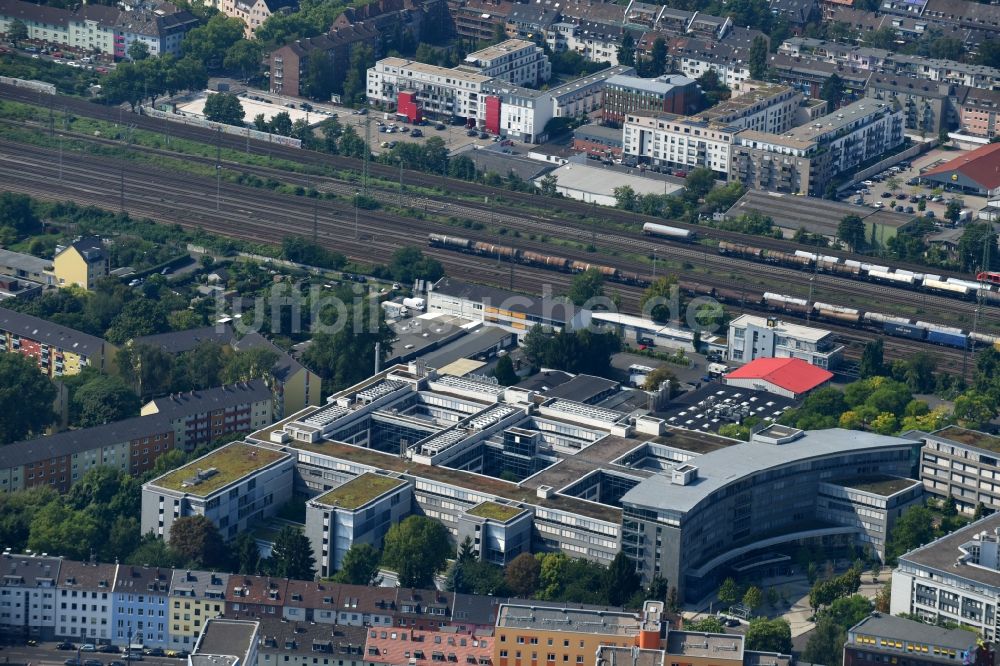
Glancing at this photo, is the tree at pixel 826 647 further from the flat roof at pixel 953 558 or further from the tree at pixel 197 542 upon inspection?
the tree at pixel 197 542

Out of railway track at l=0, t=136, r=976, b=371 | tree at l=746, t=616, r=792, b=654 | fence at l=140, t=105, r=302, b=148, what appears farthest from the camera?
fence at l=140, t=105, r=302, b=148

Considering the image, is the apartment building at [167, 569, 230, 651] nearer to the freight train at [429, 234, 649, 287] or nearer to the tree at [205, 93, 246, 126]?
the freight train at [429, 234, 649, 287]

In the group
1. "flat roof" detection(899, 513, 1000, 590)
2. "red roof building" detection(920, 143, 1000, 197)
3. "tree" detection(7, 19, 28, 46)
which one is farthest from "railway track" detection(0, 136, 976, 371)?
"flat roof" detection(899, 513, 1000, 590)

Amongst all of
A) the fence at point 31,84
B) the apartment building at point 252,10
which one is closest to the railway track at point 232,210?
the fence at point 31,84

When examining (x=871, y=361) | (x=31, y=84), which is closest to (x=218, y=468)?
(x=871, y=361)

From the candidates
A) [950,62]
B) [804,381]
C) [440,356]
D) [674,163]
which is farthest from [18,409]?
[950,62]

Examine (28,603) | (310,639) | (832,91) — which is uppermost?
(832,91)

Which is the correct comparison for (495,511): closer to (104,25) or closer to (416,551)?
(416,551)
